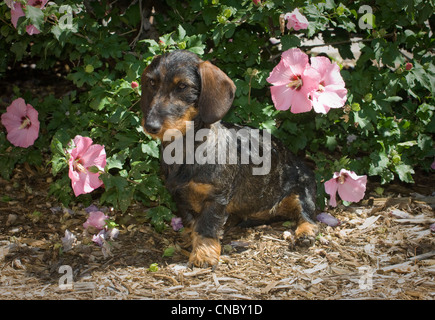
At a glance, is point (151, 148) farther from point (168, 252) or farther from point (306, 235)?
point (306, 235)

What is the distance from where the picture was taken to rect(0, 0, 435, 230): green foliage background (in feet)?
13.6

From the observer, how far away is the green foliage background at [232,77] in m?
4.16

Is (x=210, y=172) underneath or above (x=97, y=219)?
above

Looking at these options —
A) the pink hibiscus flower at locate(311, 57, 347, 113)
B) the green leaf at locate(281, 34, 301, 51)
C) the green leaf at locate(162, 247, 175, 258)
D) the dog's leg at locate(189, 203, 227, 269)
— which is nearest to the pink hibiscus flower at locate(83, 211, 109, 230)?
the green leaf at locate(162, 247, 175, 258)

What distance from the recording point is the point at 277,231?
4344mm

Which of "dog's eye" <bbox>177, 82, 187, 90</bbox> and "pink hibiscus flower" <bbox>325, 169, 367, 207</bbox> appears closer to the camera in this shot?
"dog's eye" <bbox>177, 82, 187, 90</bbox>

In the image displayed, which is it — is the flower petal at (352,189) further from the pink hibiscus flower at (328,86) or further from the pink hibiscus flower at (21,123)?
the pink hibiscus flower at (21,123)

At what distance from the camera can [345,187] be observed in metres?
4.31

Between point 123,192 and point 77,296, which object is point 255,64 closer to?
point 123,192

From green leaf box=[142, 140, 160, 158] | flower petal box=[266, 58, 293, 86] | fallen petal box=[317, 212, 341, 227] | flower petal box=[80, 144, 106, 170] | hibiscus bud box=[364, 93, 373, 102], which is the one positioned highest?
flower petal box=[266, 58, 293, 86]

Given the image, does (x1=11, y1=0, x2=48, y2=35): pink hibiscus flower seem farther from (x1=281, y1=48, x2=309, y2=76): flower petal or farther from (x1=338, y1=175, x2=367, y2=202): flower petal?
(x1=338, y1=175, x2=367, y2=202): flower petal

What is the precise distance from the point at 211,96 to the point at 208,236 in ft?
3.46

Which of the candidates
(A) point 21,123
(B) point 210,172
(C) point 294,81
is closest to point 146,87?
(B) point 210,172

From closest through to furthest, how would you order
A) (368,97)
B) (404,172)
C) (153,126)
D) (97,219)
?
1. (153,126)
2. (97,219)
3. (368,97)
4. (404,172)
